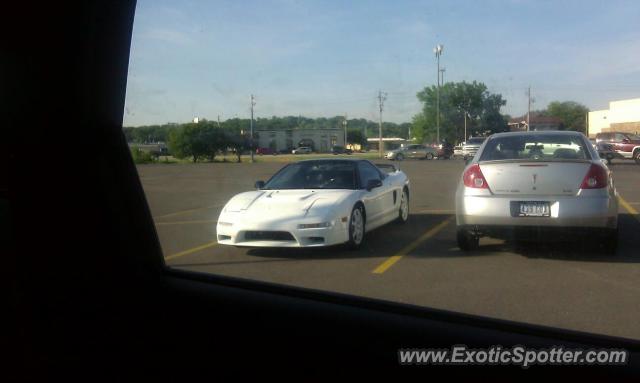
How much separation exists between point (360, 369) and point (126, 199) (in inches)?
83.0

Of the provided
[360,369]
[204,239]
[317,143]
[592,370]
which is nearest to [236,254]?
[204,239]

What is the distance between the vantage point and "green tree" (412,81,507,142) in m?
3.06

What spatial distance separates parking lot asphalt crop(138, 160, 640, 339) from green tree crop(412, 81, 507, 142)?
38.0 inches

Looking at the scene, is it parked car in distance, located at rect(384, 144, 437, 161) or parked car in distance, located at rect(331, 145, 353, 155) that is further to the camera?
parked car in distance, located at rect(384, 144, 437, 161)

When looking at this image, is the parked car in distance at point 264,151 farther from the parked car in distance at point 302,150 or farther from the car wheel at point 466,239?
the car wheel at point 466,239

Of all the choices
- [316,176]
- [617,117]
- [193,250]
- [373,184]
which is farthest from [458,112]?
[373,184]

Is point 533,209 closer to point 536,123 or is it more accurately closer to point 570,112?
point 536,123

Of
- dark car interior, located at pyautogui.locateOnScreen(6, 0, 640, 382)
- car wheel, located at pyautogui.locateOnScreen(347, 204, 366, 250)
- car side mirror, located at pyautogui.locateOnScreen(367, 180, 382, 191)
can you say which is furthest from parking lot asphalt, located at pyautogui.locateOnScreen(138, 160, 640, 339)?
car side mirror, located at pyautogui.locateOnScreen(367, 180, 382, 191)

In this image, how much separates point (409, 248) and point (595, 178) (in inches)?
71.2

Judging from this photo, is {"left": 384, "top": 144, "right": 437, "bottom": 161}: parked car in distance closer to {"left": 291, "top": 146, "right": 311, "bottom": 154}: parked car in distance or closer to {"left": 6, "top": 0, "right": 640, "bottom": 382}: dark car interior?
{"left": 291, "top": 146, "right": 311, "bottom": 154}: parked car in distance

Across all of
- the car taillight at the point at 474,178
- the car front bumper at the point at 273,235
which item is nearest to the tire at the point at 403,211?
the car front bumper at the point at 273,235

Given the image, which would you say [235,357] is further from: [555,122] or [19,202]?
[555,122]

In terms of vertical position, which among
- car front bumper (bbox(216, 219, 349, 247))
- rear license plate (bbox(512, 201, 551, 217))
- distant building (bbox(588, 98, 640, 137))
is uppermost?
distant building (bbox(588, 98, 640, 137))

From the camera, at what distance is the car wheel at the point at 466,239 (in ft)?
17.2
